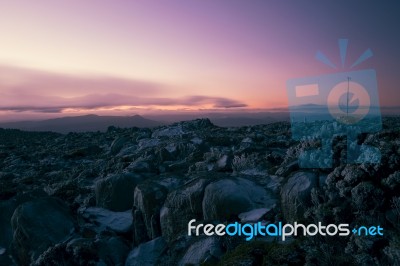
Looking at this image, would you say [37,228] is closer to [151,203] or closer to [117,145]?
[151,203]

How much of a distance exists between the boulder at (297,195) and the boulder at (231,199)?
634 millimetres

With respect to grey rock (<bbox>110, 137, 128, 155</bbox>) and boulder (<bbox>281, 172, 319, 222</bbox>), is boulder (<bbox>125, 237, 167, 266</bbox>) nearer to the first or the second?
boulder (<bbox>281, 172, 319, 222</bbox>)

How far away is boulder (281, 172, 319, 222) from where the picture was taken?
10.6m

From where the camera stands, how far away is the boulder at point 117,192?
1686 centimetres

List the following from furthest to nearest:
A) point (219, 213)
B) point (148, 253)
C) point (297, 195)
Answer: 1. point (148, 253)
2. point (219, 213)
3. point (297, 195)

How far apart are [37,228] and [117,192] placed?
404 cm

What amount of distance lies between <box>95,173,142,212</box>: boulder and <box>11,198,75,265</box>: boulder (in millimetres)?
2331

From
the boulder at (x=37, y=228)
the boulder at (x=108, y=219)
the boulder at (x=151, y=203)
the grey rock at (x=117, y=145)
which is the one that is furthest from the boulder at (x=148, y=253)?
the grey rock at (x=117, y=145)

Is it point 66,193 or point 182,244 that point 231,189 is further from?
point 66,193

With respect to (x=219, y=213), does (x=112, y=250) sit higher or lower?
lower

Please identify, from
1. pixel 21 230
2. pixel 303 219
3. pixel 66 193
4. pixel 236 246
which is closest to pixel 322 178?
pixel 303 219

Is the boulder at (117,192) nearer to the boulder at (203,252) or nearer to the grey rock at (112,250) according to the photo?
the grey rock at (112,250)

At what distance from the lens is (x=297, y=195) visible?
10.9 meters

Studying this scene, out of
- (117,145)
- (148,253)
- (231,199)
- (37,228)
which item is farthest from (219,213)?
(117,145)
